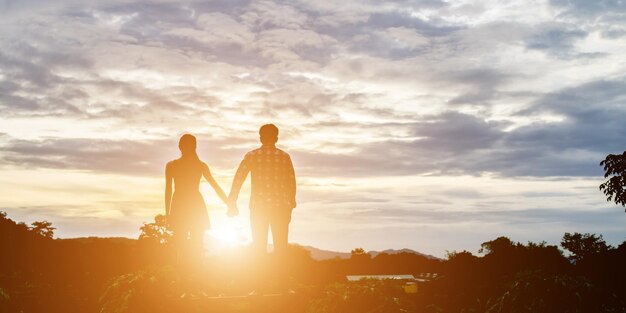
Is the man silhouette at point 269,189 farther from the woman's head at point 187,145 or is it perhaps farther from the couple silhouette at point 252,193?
the woman's head at point 187,145

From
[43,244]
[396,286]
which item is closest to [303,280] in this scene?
[396,286]

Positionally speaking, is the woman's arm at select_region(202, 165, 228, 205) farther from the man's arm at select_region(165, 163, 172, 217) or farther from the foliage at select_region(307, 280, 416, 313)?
the foliage at select_region(307, 280, 416, 313)

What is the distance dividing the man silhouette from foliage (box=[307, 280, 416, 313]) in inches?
89.2

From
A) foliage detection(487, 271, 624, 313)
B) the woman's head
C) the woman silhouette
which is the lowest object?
foliage detection(487, 271, 624, 313)

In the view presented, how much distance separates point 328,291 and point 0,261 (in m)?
16.8

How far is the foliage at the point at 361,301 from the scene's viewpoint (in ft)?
27.9

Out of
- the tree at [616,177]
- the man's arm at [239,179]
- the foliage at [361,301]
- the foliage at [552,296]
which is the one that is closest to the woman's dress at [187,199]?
the man's arm at [239,179]

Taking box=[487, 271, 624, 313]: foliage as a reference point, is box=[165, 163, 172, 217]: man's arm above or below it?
above

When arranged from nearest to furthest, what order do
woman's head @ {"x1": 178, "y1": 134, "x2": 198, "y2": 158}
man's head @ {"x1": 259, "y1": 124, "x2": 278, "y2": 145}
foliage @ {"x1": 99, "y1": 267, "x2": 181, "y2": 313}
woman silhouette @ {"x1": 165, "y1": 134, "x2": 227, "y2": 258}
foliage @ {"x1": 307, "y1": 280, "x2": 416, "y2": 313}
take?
foliage @ {"x1": 99, "y1": 267, "x2": 181, "y2": 313}
foliage @ {"x1": 307, "y1": 280, "x2": 416, "y2": 313}
man's head @ {"x1": 259, "y1": 124, "x2": 278, "y2": 145}
woman silhouette @ {"x1": 165, "y1": 134, "x2": 227, "y2": 258}
woman's head @ {"x1": 178, "y1": 134, "x2": 198, "y2": 158}

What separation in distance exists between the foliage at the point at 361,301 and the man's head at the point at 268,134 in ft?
11.9

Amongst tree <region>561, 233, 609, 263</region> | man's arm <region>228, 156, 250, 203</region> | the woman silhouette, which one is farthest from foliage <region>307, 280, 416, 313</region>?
tree <region>561, 233, 609, 263</region>

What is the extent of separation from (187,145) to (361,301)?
200 inches

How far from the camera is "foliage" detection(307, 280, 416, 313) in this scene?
8.52 meters

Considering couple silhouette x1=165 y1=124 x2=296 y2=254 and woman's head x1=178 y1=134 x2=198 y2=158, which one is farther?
woman's head x1=178 y1=134 x2=198 y2=158
